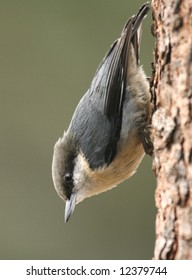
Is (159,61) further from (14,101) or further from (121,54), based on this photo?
(14,101)

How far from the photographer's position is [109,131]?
3.56 metres

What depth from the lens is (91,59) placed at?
18.1ft

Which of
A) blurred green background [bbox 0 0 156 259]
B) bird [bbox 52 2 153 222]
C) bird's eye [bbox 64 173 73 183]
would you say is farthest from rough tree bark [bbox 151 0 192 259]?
blurred green background [bbox 0 0 156 259]

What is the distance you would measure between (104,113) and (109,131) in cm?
9

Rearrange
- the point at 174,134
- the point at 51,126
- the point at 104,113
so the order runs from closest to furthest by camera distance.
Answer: the point at 174,134
the point at 104,113
the point at 51,126

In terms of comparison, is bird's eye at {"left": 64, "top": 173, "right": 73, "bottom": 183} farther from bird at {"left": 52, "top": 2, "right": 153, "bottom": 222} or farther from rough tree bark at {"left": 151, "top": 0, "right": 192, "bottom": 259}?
rough tree bark at {"left": 151, "top": 0, "right": 192, "bottom": 259}

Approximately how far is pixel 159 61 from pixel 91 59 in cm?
279

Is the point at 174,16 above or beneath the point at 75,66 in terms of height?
beneath

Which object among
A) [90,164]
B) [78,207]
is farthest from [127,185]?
[90,164]

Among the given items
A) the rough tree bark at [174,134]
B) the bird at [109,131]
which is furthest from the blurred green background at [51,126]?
the rough tree bark at [174,134]

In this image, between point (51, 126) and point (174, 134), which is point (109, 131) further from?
point (51, 126)

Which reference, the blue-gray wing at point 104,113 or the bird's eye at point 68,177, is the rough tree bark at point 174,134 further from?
the bird's eye at point 68,177

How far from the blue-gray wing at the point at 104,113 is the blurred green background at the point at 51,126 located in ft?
4.81

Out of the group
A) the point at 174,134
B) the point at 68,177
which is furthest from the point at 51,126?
the point at 174,134
